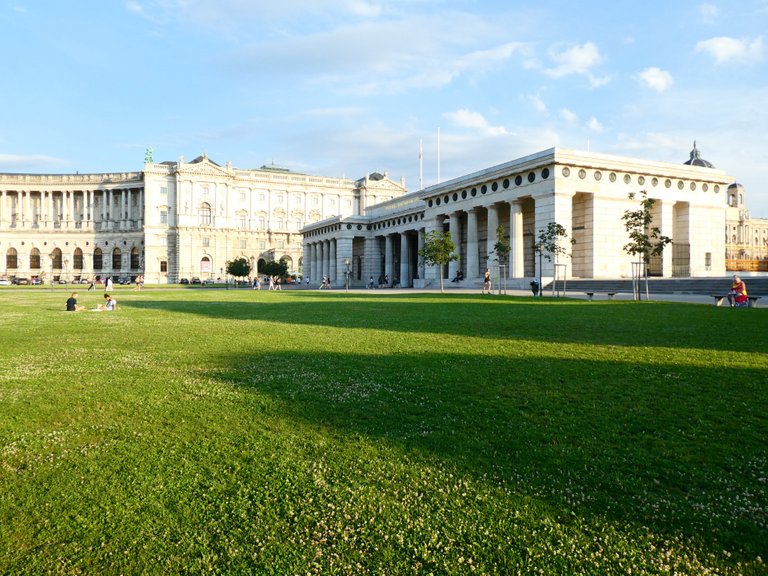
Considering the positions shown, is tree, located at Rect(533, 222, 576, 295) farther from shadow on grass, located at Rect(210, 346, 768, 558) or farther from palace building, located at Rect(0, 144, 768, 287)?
shadow on grass, located at Rect(210, 346, 768, 558)

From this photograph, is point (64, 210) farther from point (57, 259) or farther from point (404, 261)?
point (404, 261)

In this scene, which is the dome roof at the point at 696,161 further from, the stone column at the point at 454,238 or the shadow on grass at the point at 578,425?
the shadow on grass at the point at 578,425

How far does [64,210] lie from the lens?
115m

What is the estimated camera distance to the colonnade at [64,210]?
114 meters

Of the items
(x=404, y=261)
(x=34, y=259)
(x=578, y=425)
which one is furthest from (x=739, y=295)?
(x=34, y=259)

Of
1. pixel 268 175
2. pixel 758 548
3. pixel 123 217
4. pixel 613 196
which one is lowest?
pixel 758 548

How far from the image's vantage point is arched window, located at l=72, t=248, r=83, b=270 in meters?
115

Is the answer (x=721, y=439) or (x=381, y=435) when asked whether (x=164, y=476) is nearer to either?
(x=381, y=435)

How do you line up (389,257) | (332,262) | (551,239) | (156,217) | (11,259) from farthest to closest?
(11,259) → (156,217) → (332,262) → (389,257) → (551,239)

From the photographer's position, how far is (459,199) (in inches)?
2096

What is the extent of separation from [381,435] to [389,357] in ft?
15.1

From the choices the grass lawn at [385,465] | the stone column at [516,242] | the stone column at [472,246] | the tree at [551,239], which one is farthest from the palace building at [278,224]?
the grass lawn at [385,465]

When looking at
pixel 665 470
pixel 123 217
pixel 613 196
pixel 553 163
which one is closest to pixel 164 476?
pixel 665 470

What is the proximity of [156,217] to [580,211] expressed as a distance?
3517 inches
